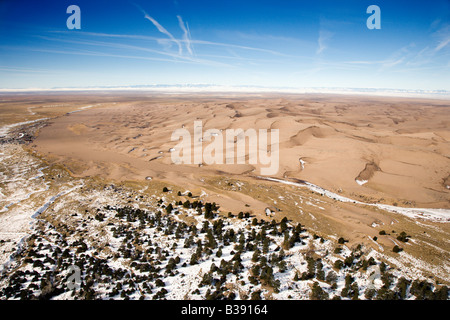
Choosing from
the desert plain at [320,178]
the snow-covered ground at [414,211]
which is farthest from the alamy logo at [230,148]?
the snow-covered ground at [414,211]

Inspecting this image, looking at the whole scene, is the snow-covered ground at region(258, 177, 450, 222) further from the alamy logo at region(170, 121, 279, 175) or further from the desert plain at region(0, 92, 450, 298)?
the alamy logo at region(170, 121, 279, 175)

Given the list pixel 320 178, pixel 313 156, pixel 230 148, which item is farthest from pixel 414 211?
pixel 230 148

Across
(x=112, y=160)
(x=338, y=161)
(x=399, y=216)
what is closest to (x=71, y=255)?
(x=112, y=160)

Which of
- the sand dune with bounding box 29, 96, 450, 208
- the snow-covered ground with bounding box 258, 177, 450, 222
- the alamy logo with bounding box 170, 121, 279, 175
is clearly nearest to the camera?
the snow-covered ground with bounding box 258, 177, 450, 222

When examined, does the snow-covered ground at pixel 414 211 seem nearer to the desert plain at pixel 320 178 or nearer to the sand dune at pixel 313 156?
the desert plain at pixel 320 178

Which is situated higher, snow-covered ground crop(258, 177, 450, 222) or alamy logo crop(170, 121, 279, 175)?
alamy logo crop(170, 121, 279, 175)

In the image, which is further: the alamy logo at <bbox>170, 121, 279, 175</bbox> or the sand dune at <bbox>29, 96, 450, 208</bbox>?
the alamy logo at <bbox>170, 121, 279, 175</bbox>

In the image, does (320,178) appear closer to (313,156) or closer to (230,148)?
(313,156)

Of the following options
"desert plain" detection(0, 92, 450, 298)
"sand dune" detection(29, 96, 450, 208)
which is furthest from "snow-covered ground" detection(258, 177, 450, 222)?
"sand dune" detection(29, 96, 450, 208)
